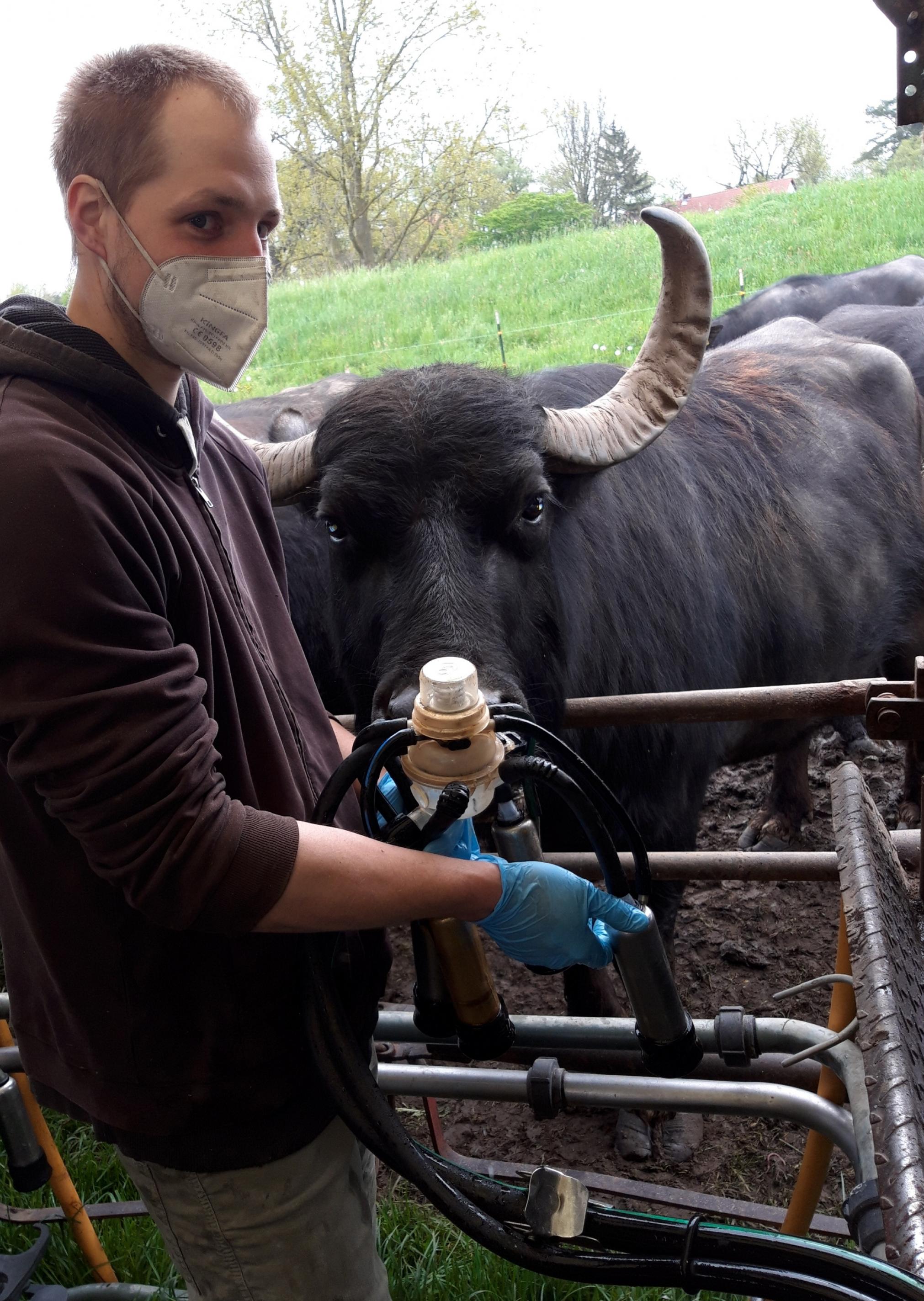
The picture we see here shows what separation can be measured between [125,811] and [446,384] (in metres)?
1.77

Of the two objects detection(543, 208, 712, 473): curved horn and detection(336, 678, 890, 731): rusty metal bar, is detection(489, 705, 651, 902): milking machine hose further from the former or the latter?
detection(543, 208, 712, 473): curved horn

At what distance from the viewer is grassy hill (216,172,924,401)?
8820mm

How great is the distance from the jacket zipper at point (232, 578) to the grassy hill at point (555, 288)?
6.84m

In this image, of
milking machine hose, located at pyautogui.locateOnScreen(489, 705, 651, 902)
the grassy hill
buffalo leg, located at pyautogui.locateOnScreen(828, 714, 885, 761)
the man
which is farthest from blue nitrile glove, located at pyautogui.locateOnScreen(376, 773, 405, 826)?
the grassy hill

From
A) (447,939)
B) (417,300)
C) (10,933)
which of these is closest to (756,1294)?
(447,939)

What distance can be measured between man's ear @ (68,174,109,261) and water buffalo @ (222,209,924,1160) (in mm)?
972

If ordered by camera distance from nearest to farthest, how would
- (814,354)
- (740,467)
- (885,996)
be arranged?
(885,996) < (740,467) < (814,354)

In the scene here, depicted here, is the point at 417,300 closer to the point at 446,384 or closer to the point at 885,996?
the point at 446,384

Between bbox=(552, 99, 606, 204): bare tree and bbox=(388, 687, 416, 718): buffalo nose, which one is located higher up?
bbox=(552, 99, 606, 204): bare tree

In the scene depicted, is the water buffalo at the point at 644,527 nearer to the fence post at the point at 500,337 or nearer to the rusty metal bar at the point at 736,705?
the rusty metal bar at the point at 736,705

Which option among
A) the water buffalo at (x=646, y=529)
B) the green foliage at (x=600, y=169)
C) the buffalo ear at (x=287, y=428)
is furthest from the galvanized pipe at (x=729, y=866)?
the green foliage at (x=600, y=169)

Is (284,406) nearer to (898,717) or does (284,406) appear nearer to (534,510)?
(534,510)

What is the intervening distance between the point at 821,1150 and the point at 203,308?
65.6 inches

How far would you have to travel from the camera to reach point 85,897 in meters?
1.33
